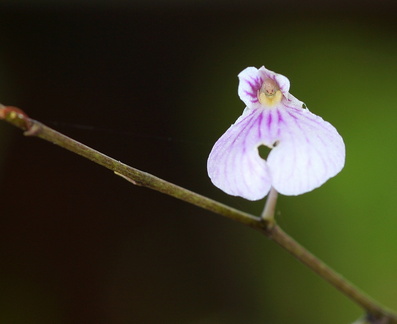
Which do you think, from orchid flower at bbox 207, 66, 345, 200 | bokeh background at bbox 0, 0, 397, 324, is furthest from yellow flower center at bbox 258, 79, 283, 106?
bokeh background at bbox 0, 0, 397, 324

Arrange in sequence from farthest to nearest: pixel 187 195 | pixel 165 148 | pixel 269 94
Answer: pixel 165 148 < pixel 269 94 < pixel 187 195

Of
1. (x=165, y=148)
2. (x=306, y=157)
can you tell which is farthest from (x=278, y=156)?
(x=165, y=148)

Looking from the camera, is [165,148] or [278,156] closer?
[278,156]

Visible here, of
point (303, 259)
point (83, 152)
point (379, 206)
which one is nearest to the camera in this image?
point (83, 152)

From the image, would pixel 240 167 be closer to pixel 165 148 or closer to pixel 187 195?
pixel 187 195

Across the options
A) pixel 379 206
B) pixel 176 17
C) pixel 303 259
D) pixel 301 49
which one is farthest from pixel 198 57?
pixel 303 259

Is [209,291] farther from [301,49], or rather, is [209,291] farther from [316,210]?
[301,49]
